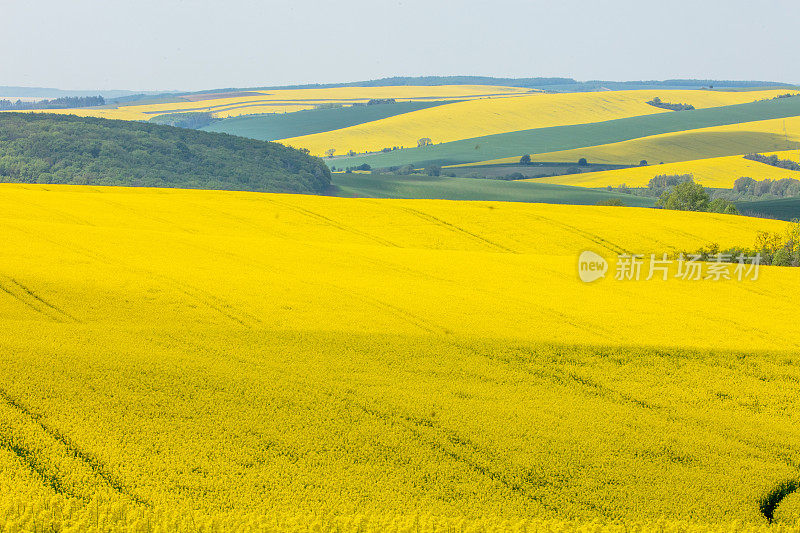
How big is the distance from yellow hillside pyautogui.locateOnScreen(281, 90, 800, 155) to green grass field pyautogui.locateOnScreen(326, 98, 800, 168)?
507 inches

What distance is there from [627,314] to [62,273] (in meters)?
15.1

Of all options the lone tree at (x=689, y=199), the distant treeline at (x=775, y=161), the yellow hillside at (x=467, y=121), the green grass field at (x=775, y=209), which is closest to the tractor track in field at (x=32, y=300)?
the lone tree at (x=689, y=199)

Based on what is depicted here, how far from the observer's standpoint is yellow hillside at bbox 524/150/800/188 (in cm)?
9197

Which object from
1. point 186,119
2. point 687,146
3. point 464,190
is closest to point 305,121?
point 186,119

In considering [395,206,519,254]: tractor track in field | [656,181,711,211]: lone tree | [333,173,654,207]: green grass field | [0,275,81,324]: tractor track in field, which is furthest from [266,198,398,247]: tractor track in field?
[333,173,654,207]: green grass field

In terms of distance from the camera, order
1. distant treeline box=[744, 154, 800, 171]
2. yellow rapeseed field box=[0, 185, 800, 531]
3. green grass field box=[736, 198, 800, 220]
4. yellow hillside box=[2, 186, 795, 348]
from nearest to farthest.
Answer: yellow rapeseed field box=[0, 185, 800, 531] → yellow hillside box=[2, 186, 795, 348] → green grass field box=[736, 198, 800, 220] → distant treeline box=[744, 154, 800, 171]

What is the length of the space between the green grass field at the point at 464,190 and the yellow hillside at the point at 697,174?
1299 centimetres

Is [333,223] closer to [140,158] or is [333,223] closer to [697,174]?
[140,158]

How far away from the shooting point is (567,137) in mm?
141750

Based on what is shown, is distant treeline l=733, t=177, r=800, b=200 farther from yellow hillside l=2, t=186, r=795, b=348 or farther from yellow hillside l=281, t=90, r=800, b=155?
yellow hillside l=281, t=90, r=800, b=155

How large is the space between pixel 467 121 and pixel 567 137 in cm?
3399

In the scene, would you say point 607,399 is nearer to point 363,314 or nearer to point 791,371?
point 791,371

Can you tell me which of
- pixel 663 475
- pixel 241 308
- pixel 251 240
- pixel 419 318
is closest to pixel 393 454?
pixel 663 475

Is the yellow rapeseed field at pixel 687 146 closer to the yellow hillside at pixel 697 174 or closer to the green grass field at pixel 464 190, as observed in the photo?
the yellow hillside at pixel 697 174
